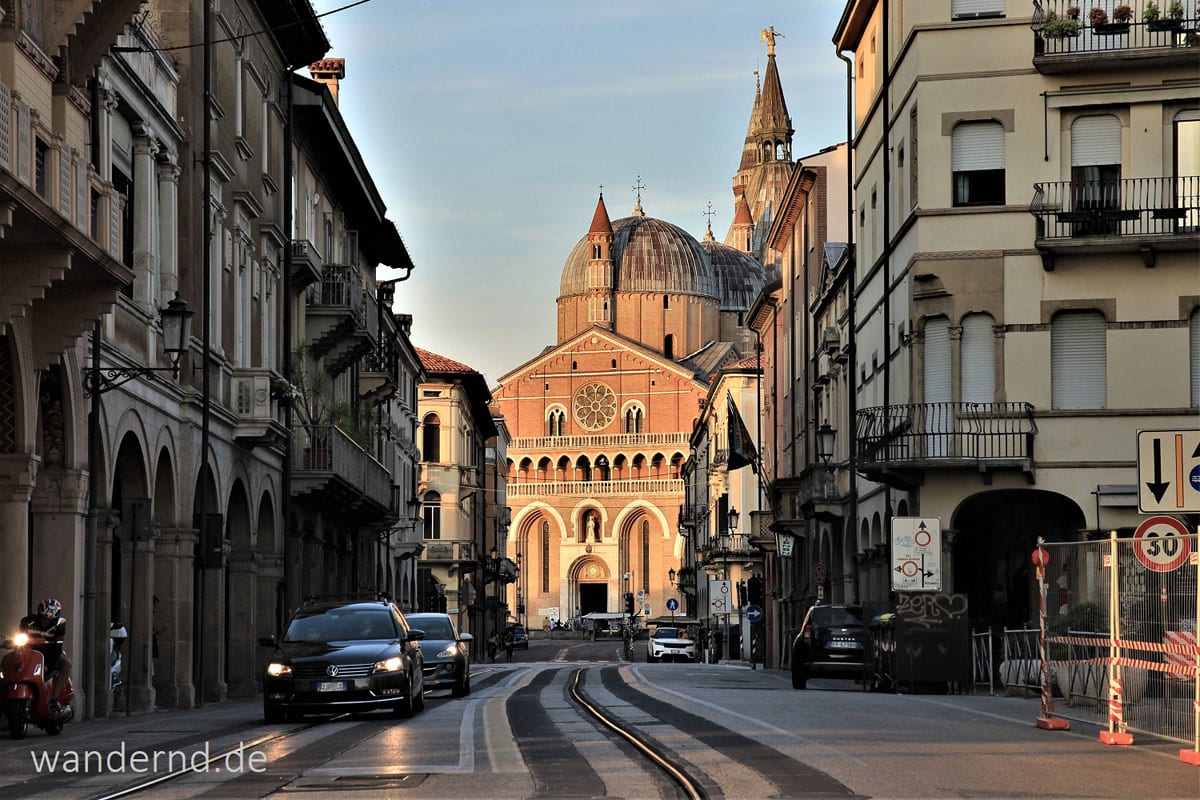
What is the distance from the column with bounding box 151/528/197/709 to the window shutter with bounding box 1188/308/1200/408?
1797 centimetres

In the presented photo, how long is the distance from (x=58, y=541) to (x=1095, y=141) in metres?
20.8

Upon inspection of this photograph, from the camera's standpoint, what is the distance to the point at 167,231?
30062mm

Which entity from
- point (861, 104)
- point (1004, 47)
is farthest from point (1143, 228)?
point (861, 104)

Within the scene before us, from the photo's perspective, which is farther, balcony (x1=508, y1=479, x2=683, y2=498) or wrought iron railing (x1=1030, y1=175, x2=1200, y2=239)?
balcony (x1=508, y1=479, x2=683, y2=498)

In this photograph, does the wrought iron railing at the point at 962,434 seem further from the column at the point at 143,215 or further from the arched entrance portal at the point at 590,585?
the arched entrance portal at the point at 590,585

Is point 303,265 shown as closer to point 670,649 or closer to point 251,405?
point 251,405

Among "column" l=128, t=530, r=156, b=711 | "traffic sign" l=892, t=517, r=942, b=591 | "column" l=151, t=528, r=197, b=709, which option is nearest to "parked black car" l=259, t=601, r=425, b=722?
"column" l=128, t=530, r=156, b=711

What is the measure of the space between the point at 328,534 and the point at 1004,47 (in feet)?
65.5

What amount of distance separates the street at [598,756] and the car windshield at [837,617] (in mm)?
10235

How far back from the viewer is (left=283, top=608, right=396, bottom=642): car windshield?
2366cm

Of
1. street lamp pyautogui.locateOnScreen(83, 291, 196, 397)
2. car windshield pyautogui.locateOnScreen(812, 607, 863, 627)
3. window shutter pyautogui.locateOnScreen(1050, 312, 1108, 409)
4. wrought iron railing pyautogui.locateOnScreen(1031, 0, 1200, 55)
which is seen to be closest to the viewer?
street lamp pyautogui.locateOnScreen(83, 291, 196, 397)

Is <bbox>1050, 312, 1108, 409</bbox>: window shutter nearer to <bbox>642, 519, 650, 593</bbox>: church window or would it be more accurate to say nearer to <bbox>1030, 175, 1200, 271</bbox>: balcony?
<bbox>1030, 175, 1200, 271</bbox>: balcony

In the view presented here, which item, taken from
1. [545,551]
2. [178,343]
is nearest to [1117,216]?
[178,343]

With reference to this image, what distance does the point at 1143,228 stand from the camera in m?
35.5
